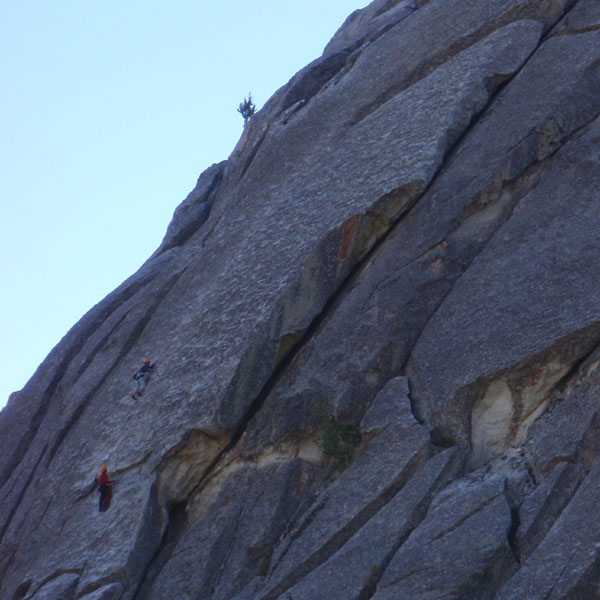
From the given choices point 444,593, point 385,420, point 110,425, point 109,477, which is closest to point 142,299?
point 110,425

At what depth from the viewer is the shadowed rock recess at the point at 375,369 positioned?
53.6 ft

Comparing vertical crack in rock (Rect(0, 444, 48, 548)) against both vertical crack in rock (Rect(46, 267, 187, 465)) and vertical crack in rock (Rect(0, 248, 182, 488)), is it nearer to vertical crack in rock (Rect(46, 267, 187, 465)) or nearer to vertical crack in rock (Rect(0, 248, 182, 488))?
vertical crack in rock (Rect(46, 267, 187, 465))

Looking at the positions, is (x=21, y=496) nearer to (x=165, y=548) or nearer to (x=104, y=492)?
(x=104, y=492)

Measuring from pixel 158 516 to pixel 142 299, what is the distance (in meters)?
9.47

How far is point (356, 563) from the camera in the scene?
16375 mm

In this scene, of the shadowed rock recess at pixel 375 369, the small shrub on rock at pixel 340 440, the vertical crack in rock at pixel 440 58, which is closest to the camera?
the shadowed rock recess at pixel 375 369

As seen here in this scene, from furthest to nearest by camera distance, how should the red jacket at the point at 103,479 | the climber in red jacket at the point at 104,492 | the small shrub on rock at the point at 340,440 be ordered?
the red jacket at the point at 103,479
the climber in red jacket at the point at 104,492
the small shrub on rock at the point at 340,440

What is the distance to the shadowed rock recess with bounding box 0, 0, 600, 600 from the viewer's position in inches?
643

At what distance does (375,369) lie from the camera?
2005cm

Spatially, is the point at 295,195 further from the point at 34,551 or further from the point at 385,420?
the point at 34,551

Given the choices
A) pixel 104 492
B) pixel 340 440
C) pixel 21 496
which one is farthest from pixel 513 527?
pixel 21 496

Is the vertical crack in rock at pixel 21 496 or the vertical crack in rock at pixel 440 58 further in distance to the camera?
the vertical crack in rock at pixel 440 58

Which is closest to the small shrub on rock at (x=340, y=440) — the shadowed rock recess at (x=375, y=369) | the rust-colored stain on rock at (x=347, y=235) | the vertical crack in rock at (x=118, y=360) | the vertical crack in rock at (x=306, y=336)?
the shadowed rock recess at (x=375, y=369)

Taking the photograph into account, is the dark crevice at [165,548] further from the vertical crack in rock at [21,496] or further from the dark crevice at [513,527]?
the dark crevice at [513,527]
